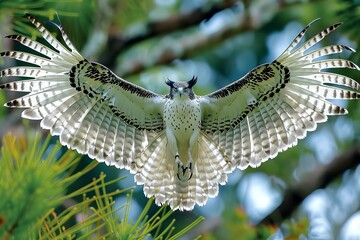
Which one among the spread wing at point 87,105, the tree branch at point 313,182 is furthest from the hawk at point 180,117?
the tree branch at point 313,182

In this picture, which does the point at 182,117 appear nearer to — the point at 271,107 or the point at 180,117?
the point at 180,117

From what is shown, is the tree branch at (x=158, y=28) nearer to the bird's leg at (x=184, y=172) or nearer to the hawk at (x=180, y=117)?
the hawk at (x=180, y=117)

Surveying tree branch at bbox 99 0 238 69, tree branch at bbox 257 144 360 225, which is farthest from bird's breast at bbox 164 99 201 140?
tree branch at bbox 99 0 238 69

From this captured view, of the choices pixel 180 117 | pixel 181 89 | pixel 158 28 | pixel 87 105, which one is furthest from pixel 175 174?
pixel 158 28

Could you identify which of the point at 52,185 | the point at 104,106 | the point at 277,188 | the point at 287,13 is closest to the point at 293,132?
the point at 104,106

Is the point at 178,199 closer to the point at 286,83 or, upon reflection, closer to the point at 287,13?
the point at 286,83

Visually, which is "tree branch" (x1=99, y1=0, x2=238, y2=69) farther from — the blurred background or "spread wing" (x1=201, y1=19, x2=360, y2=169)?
"spread wing" (x1=201, y1=19, x2=360, y2=169)
